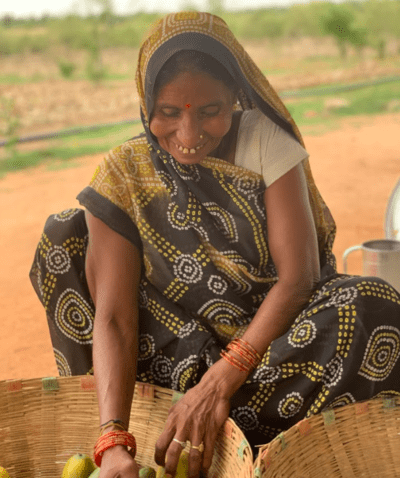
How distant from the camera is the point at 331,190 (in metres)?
6.27

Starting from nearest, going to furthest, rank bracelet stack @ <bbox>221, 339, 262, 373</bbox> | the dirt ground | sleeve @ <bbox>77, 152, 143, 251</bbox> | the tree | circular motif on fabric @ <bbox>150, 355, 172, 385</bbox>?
bracelet stack @ <bbox>221, 339, 262, 373</bbox>
sleeve @ <bbox>77, 152, 143, 251</bbox>
circular motif on fabric @ <bbox>150, 355, 172, 385</bbox>
the dirt ground
the tree

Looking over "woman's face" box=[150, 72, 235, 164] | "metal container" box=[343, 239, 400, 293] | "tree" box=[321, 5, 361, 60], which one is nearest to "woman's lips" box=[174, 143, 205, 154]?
"woman's face" box=[150, 72, 235, 164]

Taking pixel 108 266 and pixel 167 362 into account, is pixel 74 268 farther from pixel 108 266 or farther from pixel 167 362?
pixel 167 362

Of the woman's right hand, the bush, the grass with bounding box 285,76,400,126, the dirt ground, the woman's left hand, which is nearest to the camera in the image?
the woman's right hand

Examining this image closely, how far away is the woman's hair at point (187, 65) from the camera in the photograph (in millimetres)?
1545

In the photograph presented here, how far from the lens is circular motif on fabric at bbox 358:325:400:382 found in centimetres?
154

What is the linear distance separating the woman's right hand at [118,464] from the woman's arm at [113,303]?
0.18 meters

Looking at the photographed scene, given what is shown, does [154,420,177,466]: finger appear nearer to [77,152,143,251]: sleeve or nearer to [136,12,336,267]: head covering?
[77,152,143,251]: sleeve

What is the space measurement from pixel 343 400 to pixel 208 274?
1.49 ft

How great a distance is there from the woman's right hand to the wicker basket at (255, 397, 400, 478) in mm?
327

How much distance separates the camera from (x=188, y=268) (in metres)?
1.74

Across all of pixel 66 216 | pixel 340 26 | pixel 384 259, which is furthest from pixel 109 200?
pixel 340 26

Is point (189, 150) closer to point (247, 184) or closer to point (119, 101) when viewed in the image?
point (247, 184)

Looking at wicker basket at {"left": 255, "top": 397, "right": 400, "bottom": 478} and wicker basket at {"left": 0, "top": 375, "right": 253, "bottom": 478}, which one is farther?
wicker basket at {"left": 0, "top": 375, "right": 253, "bottom": 478}
